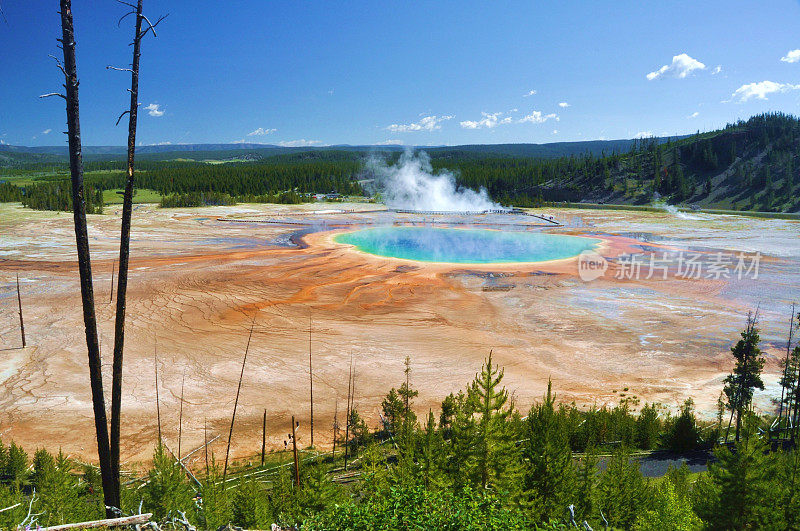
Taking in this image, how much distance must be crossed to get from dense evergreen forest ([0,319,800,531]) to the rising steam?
83408 mm

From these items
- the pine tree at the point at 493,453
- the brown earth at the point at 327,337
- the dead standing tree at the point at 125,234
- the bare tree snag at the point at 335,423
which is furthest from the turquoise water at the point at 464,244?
the dead standing tree at the point at 125,234

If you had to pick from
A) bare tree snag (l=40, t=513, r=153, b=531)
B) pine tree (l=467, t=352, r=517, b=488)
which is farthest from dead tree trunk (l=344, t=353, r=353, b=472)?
bare tree snag (l=40, t=513, r=153, b=531)

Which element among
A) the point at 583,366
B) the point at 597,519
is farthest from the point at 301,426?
the point at 583,366

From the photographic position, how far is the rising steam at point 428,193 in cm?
9888

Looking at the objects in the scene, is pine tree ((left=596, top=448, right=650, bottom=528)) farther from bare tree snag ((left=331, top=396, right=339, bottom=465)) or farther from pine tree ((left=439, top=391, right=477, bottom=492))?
bare tree snag ((left=331, top=396, right=339, bottom=465))

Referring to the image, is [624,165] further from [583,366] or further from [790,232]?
[583,366]

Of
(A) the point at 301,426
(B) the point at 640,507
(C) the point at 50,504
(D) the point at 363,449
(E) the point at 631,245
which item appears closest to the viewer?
(C) the point at 50,504

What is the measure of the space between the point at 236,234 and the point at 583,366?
45.7m

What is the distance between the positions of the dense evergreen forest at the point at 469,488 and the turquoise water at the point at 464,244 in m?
31.4

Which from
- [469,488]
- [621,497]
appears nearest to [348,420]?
[469,488]

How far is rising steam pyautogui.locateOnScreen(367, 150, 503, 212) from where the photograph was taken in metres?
98.9

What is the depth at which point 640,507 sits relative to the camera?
10109 millimetres

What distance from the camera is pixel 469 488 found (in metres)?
8.23

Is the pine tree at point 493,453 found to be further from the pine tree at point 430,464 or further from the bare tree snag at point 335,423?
the bare tree snag at point 335,423
